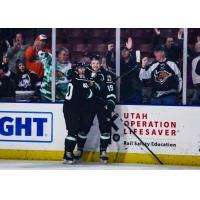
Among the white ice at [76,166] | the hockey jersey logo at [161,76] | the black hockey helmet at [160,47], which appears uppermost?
the black hockey helmet at [160,47]

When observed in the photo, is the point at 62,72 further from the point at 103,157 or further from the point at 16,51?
the point at 103,157

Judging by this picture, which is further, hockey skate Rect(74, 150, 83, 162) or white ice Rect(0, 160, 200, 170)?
hockey skate Rect(74, 150, 83, 162)

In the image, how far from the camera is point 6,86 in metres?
8.08

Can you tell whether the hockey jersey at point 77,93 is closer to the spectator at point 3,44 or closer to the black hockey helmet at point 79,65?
the black hockey helmet at point 79,65

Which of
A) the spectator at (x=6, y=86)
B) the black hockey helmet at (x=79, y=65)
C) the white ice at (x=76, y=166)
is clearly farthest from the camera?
the spectator at (x=6, y=86)

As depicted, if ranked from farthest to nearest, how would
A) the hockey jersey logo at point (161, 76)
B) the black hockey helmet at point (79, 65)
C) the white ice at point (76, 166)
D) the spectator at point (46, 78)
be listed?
1. the spectator at point (46, 78)
2. the black hockey helmet at point (79, 65)
3. the hockey jersey logo at point (161, 76)
4. the white ice at point (76, 166)

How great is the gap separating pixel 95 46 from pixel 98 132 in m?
1.08

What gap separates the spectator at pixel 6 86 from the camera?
8.07m

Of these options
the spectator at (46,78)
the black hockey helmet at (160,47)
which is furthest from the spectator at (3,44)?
the black hockey helmet at (160,47)

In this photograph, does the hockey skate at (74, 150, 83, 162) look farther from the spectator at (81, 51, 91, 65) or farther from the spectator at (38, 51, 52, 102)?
the spectator at (81, 51, 91, 65)

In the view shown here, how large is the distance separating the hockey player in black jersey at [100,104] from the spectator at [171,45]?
0.75 meters

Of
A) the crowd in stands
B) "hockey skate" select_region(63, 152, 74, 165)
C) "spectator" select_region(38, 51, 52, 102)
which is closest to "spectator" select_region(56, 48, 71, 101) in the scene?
the crowd in stands

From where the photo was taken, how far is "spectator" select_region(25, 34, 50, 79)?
7.94 m

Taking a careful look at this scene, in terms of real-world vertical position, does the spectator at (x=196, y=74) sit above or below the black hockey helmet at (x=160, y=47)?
below
